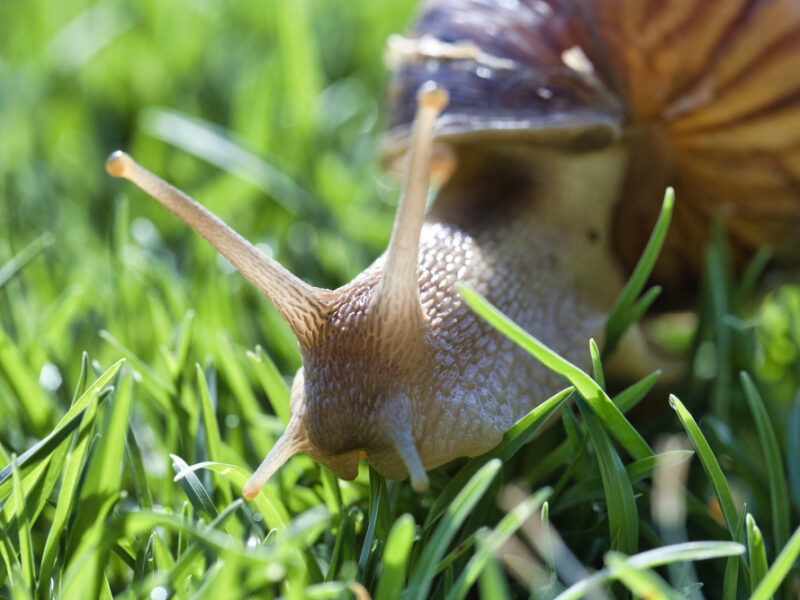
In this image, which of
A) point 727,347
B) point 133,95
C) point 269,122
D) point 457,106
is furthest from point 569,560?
point 133,95

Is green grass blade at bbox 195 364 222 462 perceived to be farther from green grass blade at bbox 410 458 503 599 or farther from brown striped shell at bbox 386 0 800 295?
brown striped shell at bbox 386 0 800 295

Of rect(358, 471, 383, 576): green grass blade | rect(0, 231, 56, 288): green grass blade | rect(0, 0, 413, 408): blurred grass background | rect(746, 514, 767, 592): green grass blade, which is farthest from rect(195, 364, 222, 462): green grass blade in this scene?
rect(746, 514, 767, 592): green grass blade

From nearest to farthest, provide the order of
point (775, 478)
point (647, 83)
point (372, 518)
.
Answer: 1. point (372, 518)
2. point (775, 478)
3. point (647, 83)

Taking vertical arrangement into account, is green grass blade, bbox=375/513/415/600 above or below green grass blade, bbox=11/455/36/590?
below

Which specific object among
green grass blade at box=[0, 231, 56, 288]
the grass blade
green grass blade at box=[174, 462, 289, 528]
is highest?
green grass blade at box=[0, 231, 56, 288]

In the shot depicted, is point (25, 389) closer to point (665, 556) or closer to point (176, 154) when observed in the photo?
point (665, 556)

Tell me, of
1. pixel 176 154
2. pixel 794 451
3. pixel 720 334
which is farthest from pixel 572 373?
pixel 176 154

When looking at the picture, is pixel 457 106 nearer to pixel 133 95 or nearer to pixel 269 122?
pixel 269 122
